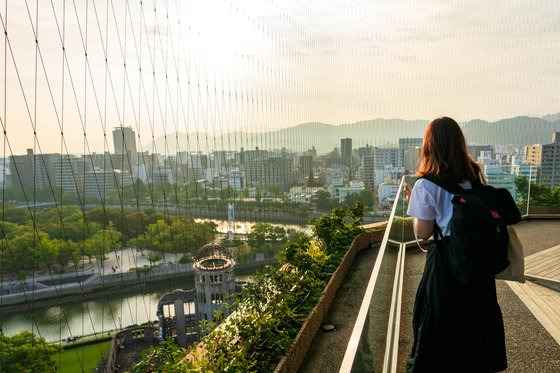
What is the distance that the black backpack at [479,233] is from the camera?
3.54 ft

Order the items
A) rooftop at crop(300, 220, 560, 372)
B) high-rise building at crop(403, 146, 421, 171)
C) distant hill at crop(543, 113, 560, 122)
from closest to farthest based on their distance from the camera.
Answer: high-rise building at crop(403, 146, 421, 171)
rooftop at crop(300, 220, 560, 372)
distant hill at crop(543, 113, 560, 122)

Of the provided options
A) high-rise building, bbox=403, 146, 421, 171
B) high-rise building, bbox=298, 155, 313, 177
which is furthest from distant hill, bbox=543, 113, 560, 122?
high-rise building, bbox=298, 155, 313, 177

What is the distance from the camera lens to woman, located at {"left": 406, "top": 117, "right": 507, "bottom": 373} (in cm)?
120

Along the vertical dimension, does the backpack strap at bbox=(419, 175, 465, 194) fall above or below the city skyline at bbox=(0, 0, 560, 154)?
below

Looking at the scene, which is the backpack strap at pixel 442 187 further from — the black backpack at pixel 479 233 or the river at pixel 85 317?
the river at pixel 85 317

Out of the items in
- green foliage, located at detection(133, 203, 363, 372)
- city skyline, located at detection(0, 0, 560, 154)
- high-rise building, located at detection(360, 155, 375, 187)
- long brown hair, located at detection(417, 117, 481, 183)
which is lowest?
high-rise building, located at detection(360, 155, 375, 187)

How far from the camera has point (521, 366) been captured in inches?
79.9

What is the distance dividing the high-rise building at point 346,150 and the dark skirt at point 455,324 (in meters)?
33.3

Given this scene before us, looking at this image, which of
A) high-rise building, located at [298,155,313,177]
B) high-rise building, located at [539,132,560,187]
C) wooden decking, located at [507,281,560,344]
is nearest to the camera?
wooden decking, located at [507,281,560,344]

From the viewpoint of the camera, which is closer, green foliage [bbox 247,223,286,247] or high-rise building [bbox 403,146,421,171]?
high-rise building [bbox 403,146,421,171]

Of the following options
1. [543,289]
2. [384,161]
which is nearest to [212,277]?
[384,161]

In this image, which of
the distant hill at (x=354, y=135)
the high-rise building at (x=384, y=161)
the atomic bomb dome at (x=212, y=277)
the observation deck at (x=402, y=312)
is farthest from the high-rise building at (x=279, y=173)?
the observation deck at (x=402, y=312)

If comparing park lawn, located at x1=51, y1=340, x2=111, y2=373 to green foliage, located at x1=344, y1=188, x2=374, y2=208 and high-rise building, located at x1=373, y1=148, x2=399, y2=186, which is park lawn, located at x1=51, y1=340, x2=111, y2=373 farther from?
high-rise building, located at x1=373, y1=148, x2=399, y2=186

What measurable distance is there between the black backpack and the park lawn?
25.1 meters
